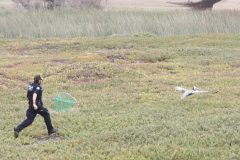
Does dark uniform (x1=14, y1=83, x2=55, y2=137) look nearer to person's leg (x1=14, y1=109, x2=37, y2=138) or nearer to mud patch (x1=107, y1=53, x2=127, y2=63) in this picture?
person's leg (x1=14, y1=109, x2=37, y2=138)

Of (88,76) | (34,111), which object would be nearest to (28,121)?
(34,111)

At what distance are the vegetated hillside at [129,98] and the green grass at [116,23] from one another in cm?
265

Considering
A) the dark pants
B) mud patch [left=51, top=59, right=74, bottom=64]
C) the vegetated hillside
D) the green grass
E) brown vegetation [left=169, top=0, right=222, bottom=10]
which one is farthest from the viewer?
brown vegetation [left=169, top=0, right=222, bottom=10]

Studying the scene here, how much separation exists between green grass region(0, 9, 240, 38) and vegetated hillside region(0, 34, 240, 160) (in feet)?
8.68

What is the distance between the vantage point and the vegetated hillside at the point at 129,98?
964 centimetres

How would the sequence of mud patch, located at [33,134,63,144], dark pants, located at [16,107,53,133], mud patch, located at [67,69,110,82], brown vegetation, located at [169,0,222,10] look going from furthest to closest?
brown vegetation, located at [169,0,222,10], mud patch, located at [67,69,110,82], mud patch, located at [33,134,63,144], dark pants, located at [16,107,53,133]

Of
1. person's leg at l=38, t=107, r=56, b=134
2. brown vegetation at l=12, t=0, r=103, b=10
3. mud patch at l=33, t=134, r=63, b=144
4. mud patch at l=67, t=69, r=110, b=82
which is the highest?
person's leg at l=38, t=107, r=56, b=134

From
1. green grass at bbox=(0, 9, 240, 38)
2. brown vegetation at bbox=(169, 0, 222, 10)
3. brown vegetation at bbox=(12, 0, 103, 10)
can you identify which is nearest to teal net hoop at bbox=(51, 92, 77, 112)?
green grass at bbox=(0, 9, 240, 38)

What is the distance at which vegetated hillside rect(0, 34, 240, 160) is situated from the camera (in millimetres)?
9641

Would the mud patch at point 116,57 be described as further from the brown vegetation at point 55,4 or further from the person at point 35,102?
the brown vegetation at point 55,4

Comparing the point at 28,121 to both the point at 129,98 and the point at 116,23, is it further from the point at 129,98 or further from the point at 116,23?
the point at 116,23

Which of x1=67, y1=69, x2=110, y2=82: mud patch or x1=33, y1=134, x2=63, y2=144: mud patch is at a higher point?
x1=33, y1=134, x2=63, y2=144: mud patch

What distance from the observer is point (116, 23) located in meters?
28.6

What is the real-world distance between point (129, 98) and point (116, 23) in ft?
49.1
